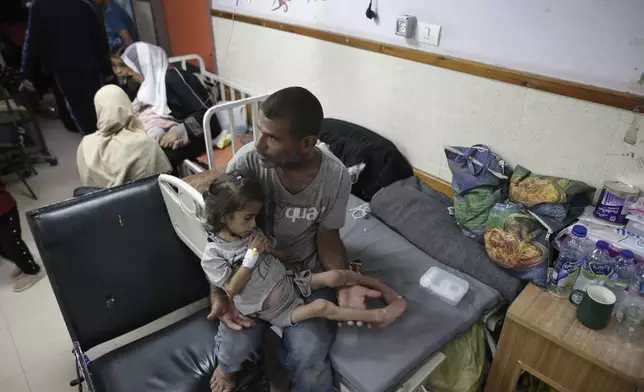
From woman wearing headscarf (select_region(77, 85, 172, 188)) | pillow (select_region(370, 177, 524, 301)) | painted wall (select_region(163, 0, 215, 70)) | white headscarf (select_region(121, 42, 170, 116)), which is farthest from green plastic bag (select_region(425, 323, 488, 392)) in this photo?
painted wall (select_region(163, 0, 215, 70))

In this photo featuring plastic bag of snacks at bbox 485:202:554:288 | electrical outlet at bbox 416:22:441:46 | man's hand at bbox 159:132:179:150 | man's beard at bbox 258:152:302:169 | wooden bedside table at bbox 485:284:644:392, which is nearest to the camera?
wooden bedside table at bbox 485:284:644:392

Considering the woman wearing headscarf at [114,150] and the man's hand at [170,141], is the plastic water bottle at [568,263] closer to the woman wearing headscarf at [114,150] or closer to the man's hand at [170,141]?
the woman wearing headscarf at [114,150]

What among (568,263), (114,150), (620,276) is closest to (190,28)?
(114,150)

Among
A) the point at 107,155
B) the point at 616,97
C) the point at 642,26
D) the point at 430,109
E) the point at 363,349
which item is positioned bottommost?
the point at 363,349

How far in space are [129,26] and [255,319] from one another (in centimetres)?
359

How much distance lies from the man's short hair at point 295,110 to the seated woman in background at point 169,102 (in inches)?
68.7

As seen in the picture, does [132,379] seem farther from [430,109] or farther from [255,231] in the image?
[430,109]

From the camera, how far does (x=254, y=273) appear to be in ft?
4.50

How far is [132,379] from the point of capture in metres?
1.41

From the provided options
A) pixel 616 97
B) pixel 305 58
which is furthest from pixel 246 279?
pixel 305 58

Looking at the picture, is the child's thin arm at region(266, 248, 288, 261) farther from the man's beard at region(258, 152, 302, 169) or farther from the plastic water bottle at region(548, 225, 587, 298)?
the plastic water bottle at region(548, 225, 587, 298)

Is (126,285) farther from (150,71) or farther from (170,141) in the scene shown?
(150,71)

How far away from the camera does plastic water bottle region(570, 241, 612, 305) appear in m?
1.42

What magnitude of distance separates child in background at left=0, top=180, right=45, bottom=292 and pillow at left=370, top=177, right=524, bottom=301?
1826 millimetres
